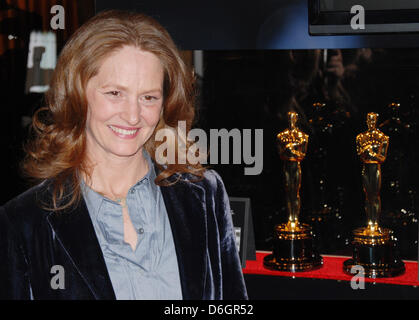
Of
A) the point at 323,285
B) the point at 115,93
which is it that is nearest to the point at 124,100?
the point at 115,93

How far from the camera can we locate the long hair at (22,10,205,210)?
1.37 m

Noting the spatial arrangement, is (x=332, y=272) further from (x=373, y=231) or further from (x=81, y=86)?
(x=81, y=86)

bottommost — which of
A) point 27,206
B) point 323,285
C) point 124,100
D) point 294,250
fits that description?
point 323,285

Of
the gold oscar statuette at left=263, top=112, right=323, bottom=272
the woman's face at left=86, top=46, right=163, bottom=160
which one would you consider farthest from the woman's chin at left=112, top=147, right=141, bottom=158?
the gold oscar statuette at left=263, top=112, right=323, bottom=272

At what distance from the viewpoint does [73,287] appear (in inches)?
51.9

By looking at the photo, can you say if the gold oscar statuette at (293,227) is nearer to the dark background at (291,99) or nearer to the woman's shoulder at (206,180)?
the dark background at (291,99)

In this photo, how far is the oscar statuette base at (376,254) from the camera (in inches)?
71.6

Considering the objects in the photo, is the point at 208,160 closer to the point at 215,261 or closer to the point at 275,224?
the point at 275,224

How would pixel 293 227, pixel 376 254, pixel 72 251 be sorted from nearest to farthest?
1. pixel 72 251
2. pixel 376 254
3. pixel 293 227

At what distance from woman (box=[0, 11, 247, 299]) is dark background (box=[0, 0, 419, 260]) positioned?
0.64 metres

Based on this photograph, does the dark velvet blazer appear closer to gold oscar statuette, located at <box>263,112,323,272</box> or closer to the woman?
the woman

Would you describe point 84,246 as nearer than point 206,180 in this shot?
Yes

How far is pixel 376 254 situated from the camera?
1.82m

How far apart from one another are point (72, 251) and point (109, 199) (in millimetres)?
157
